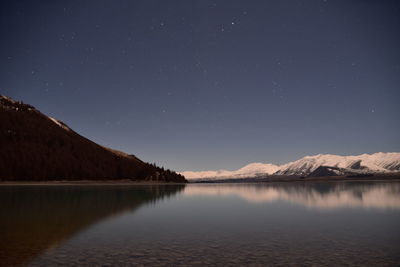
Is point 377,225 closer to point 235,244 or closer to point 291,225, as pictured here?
point 291,225

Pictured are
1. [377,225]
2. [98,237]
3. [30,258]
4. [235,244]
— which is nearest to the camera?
[30,258]

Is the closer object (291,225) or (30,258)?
(30,258)

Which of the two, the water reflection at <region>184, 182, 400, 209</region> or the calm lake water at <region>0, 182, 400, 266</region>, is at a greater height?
the calm lake water at <region>0, 182, 400, 266</region>

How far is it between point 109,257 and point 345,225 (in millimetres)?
25488

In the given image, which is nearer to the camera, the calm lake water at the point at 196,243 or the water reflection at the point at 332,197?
the calm lake water at the point at 196,243

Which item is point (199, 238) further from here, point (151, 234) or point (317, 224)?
point (317, 224)

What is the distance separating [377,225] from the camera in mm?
32156

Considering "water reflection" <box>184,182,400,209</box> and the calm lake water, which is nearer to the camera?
the calm lake water

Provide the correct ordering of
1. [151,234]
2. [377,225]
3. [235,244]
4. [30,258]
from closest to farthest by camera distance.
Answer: [30,258], [235,244], [151,234], [377,225]

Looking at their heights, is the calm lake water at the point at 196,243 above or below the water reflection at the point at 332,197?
above

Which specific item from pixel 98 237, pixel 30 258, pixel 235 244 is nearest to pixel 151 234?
pixel 98 237

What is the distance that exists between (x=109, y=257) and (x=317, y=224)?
2414 cm

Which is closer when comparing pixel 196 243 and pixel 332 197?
pixel 196 243

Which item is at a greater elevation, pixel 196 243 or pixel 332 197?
pixel 196 243
